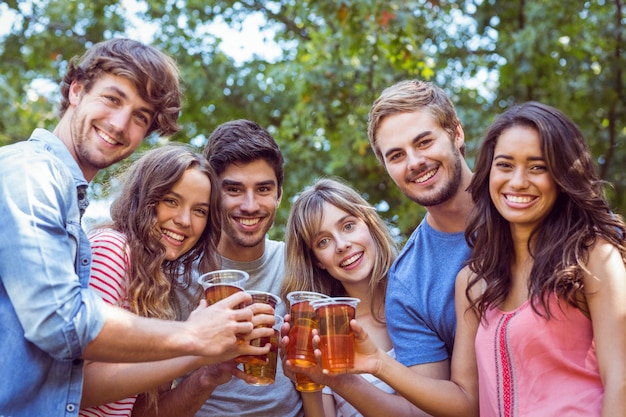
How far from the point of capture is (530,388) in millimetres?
2797

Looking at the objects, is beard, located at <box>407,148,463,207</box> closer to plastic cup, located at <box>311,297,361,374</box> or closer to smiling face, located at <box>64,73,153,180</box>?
plastic cup, located at <box>311,297,361,374</box>

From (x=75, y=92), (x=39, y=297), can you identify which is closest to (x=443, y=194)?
(x=75, y=92)

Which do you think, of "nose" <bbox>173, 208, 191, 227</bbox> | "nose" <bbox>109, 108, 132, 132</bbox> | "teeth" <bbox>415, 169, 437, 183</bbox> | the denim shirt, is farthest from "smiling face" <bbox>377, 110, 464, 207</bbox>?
the denim shirt

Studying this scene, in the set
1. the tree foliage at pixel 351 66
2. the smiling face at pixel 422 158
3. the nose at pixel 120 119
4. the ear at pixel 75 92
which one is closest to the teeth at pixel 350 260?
the smiling face at pixel 422 158

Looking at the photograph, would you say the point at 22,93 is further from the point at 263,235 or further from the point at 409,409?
the point at 409,409

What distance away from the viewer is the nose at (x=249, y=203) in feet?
13.5

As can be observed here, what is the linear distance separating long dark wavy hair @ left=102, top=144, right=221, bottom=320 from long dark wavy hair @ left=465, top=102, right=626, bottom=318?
1.41 meters

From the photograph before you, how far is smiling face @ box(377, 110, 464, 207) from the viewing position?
12.4 ft

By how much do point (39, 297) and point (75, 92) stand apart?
1.37 metres

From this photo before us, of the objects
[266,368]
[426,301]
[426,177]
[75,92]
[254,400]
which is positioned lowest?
[254,400]

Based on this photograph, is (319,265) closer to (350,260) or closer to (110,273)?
(350,260)

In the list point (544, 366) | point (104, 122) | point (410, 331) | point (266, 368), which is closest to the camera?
point (544, 366)

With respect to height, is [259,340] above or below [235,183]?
below

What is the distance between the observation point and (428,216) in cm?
390
